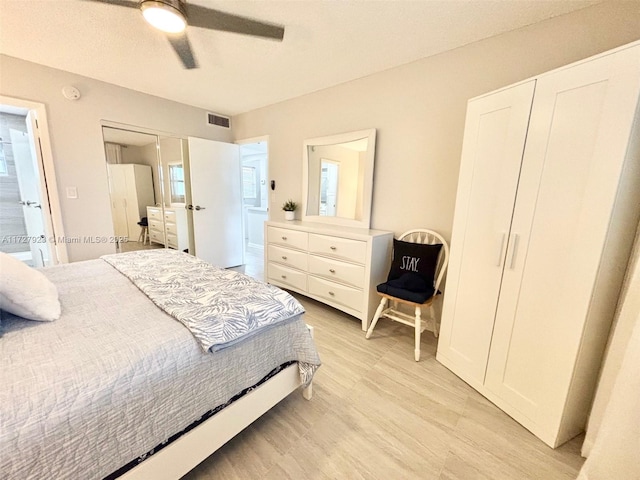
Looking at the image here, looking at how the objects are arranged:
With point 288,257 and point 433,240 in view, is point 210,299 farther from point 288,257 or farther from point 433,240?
point 433,240

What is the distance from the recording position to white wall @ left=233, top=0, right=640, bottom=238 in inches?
61.6

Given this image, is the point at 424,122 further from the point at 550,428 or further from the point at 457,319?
the point at 550,428

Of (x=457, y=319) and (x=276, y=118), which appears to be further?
(x=276, y=118)

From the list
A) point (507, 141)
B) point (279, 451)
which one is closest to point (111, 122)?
point (279, 451)

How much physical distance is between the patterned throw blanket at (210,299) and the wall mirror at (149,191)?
7.27 ft

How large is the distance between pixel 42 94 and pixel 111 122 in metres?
0.55

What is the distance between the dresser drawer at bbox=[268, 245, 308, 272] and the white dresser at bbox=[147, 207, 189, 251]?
1.75 m

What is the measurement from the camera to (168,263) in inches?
75.9

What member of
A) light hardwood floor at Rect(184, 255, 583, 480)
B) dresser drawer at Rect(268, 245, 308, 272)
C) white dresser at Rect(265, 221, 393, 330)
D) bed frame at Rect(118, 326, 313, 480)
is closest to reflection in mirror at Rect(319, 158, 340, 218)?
white dresser at Rect(265, 221, 393, 330)

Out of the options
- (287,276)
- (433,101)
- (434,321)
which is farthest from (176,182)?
(434,321)

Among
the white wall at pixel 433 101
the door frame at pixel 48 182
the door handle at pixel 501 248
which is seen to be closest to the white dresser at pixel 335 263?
the white wall at pixel 433 101

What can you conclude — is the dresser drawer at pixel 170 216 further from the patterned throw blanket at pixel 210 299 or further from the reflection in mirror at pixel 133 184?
the patterned throw blanket at pixel 210 299

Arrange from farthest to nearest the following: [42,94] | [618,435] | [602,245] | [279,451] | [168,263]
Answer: [42,94]
[168,263]
[279,451]
[602,245]
[618,435]

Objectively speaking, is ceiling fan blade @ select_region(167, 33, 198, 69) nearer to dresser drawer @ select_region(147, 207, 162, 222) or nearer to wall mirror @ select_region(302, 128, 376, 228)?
wall mirror @ select_region(302, 128, 376, 228)
